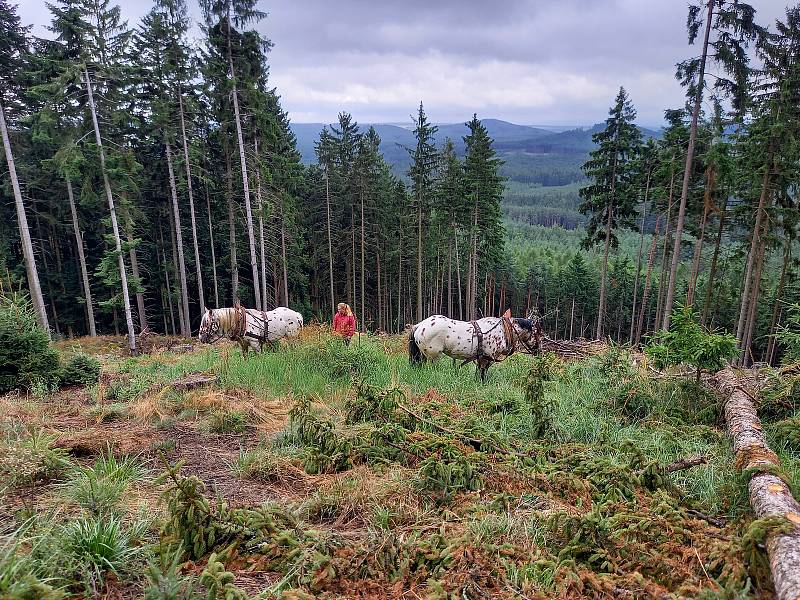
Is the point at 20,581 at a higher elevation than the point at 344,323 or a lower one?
higher

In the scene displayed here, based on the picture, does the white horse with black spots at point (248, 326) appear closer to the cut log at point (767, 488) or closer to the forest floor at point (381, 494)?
the forest floor at point (381, 494)

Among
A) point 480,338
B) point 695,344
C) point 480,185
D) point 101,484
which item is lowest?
point 480,338

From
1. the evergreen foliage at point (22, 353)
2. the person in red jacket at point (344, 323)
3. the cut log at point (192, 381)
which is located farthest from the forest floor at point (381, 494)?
the person in red jacket at point (344, 323)

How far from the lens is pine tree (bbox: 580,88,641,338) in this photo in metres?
24.2

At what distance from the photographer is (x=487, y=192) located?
101 feet

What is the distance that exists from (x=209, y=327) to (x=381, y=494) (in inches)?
330

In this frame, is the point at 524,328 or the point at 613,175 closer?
the point at 524,328

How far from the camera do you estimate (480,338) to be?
9.01 metres

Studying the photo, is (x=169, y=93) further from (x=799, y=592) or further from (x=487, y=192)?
(x=799, y=592)

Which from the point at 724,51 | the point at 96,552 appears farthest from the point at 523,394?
the point at 724,51

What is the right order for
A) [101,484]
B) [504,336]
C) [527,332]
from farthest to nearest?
[527,332] → [504,336] → [101,484]

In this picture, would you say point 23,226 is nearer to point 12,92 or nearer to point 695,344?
point 12,92

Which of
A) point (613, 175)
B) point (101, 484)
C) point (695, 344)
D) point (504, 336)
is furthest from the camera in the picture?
point (613, 175)

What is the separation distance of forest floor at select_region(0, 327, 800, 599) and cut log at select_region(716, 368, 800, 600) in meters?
0.14
